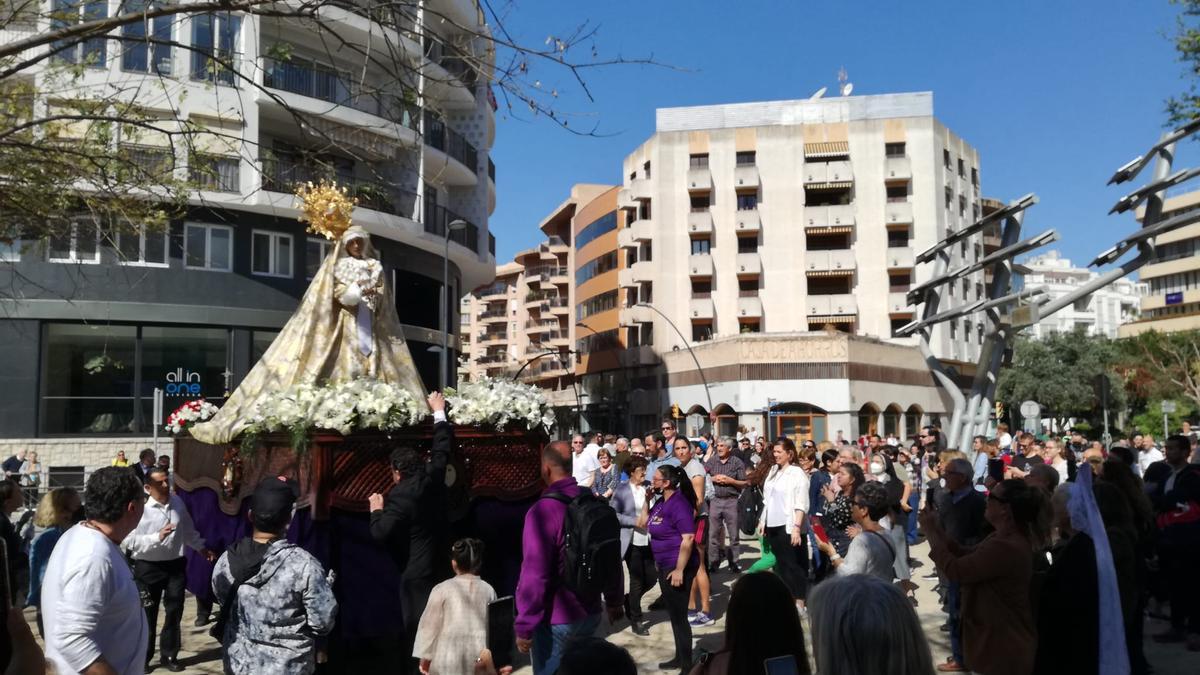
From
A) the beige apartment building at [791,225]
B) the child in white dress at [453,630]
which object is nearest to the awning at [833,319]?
the beige apartment building at [791,225]

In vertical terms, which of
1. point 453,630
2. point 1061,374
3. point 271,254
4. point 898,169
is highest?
point 898,169

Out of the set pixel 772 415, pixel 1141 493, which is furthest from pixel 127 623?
pixel 772 415

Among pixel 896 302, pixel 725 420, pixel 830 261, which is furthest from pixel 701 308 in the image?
pixel 896 302

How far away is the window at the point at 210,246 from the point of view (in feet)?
82.8

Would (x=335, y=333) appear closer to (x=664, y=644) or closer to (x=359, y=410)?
(x=359, y=410)

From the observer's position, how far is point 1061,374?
198 ft

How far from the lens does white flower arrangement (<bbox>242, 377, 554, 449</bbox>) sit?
7578 mm

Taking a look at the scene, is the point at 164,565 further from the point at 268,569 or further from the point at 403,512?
the point at 268,569

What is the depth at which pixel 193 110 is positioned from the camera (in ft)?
80.6

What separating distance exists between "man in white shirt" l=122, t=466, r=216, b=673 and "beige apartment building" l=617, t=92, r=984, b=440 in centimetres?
4587

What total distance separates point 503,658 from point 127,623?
5.97ft

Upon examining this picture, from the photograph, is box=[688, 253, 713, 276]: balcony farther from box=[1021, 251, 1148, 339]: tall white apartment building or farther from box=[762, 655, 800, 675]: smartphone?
box=[1021, 251, 1148, 339]: tall white apartment building

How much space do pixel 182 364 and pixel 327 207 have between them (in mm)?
18453

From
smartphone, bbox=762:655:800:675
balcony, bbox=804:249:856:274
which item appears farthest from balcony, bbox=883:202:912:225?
smartphone, bbox=762:655:800:675
